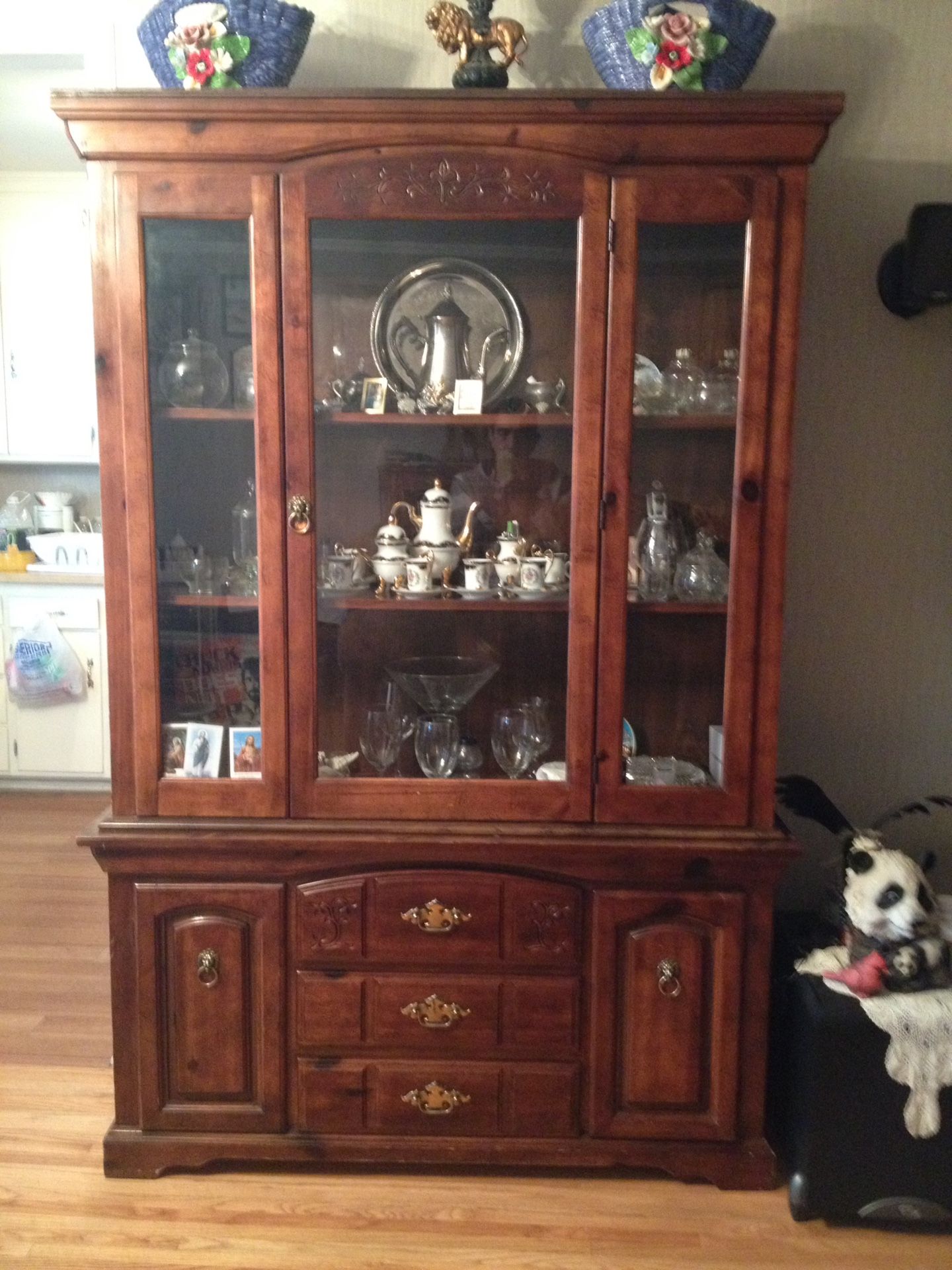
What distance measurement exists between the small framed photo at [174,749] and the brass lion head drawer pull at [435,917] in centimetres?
46

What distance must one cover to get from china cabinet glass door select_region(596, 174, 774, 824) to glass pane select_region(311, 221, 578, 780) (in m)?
0.09

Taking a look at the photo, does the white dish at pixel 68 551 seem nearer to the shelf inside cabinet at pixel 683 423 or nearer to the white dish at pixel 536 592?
the white dish at pixel 536 592

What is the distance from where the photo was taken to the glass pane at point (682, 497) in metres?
1.63

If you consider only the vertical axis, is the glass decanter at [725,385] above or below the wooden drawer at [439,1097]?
above

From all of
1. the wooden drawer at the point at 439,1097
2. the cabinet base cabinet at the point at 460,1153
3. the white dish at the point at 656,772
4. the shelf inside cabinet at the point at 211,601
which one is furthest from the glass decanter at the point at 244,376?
the cabinet base cabinet at the point at 460,1153

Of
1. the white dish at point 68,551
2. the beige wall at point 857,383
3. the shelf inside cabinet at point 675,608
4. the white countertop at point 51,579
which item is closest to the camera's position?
the shelf inside cabinet at point 675,608

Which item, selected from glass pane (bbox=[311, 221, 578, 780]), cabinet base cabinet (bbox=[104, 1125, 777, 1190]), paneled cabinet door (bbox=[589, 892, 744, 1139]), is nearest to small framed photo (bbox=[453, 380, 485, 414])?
glass pane (bbox=[311, 221, 578, 780])

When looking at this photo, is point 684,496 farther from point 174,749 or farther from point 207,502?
point 174,749

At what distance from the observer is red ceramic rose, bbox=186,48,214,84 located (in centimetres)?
165

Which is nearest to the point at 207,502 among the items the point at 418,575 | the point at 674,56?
the point at 418,575

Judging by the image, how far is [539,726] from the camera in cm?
178

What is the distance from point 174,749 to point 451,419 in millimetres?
747

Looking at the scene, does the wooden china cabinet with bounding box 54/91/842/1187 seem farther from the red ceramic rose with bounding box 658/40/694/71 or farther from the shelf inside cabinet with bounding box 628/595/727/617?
the red ceramic rose with bounding box 658/40/694/71

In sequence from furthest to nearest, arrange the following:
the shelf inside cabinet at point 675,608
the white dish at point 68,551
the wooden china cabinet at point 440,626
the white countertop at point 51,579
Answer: the white dish at point 68,551
the white countertop at point 51,579
the shelf inside cabinet at point 675,608
the wooden china cabinet at point 440,626
